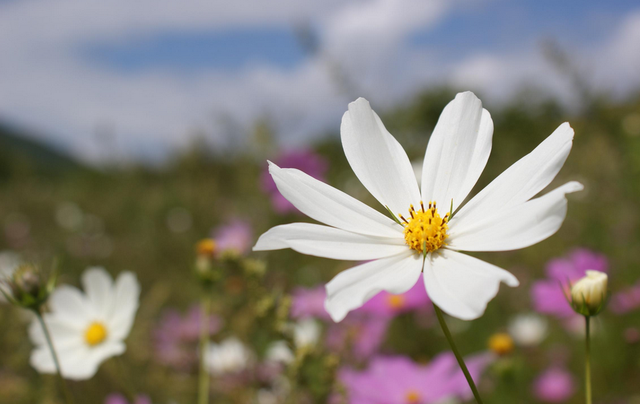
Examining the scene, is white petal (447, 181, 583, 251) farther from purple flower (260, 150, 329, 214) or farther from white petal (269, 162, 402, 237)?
purple flower (260, 150, 329, 214)

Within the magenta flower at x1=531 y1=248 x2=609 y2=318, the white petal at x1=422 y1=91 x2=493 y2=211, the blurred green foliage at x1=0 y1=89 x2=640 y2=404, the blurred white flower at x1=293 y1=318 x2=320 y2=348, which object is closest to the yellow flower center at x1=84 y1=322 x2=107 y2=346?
the blurred green foliage at x1=0 y1=89 x2=640 y2=404

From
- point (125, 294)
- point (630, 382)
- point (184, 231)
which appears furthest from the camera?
point (184, 231)

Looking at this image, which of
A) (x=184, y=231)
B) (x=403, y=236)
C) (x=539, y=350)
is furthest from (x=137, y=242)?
(x=403, y=236)

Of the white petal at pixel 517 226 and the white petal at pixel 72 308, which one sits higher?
the white petal at pixel 72 308

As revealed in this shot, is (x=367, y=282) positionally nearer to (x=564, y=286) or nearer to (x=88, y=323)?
(x=88, y=323)

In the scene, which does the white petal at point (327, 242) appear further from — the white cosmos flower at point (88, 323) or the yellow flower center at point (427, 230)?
the white cosmos flower at point (88, 323)

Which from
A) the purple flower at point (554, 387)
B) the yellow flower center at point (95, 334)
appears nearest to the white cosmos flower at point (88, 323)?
the yellow flower center at point (95, 334)

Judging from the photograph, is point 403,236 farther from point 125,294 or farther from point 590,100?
point 590,100

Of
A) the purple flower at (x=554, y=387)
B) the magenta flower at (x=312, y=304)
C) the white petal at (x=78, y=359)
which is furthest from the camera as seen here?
the purple flower at (x=554, y=387)
